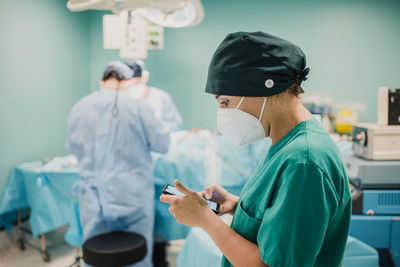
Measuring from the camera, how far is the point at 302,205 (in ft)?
2.04

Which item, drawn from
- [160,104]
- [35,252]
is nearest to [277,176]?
[35,252]

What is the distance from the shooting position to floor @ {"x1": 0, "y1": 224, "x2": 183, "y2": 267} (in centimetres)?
250

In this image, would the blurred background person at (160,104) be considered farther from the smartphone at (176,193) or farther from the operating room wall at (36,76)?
the smartphone at (176,193)

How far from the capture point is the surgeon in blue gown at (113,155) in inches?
75.7

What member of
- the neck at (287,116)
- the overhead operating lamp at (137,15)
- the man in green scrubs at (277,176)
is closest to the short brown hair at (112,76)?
the overhead operating lamp at (137,15)

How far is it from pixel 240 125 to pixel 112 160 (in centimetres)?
124

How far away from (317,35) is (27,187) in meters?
3.35

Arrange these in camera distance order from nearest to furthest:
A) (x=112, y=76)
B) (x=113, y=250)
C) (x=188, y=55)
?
1. (x=113, y=250)
2. (x=112, y=76)
3. (x=188, y=55)

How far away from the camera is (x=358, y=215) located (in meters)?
1.67

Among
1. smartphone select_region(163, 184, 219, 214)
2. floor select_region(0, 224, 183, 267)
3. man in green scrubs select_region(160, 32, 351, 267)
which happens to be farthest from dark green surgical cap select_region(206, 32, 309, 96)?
floor select_region(0, 224, 183, 267)

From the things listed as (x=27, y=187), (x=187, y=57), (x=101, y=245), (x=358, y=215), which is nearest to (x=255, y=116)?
(x=358, y=215)

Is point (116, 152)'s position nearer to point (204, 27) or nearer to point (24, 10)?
point (24, 10)

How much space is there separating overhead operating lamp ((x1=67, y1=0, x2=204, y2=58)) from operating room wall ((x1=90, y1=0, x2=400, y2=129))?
96 cm

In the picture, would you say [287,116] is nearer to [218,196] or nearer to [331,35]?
[218,196]
